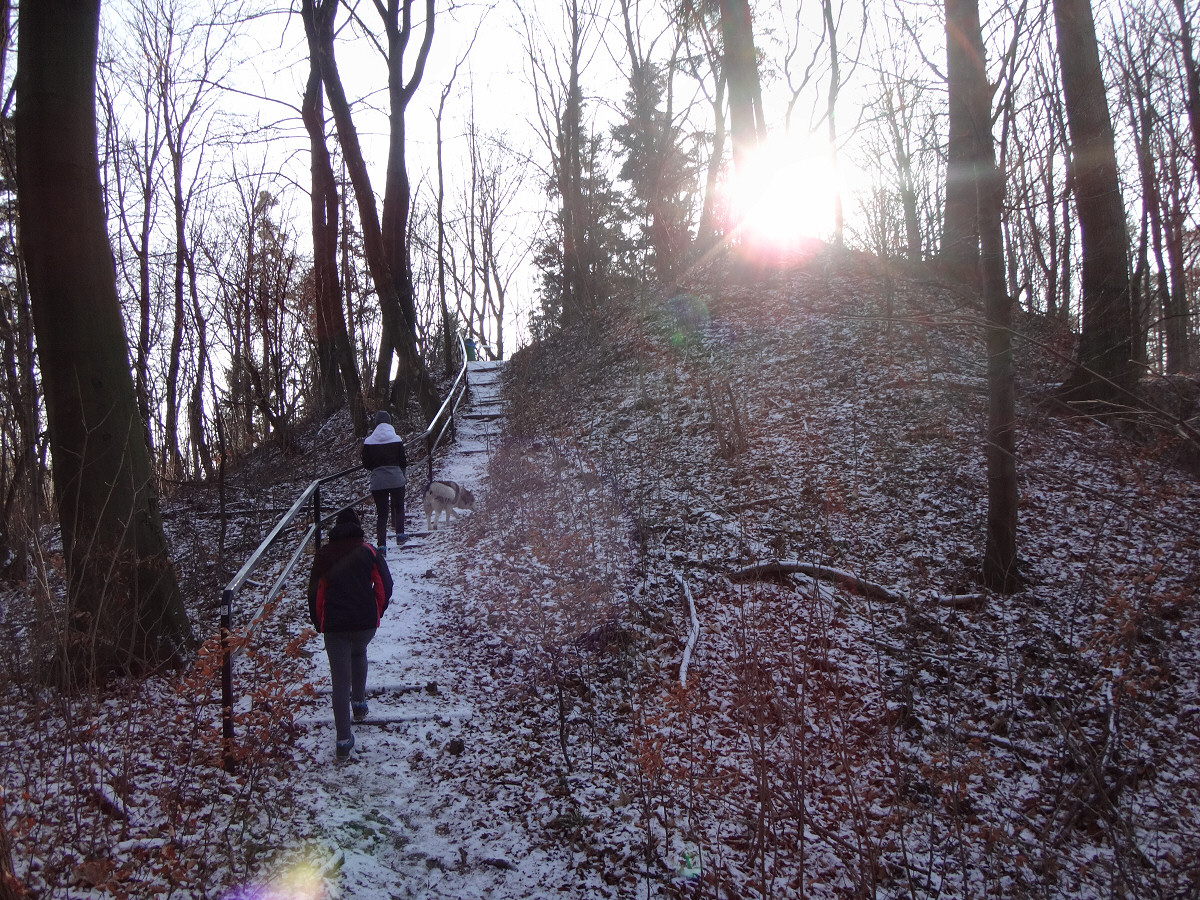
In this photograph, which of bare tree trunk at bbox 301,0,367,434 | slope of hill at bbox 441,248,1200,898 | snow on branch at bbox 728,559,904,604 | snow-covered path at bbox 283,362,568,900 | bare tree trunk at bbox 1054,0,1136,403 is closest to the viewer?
snow-covered path at bbox 283,362,568,900

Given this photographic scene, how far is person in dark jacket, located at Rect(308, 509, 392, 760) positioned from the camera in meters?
4.26

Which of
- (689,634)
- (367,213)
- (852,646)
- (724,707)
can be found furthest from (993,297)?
(367,213)

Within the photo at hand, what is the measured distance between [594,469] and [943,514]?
167 inches

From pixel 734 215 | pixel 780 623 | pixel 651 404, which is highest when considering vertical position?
pixel 734 215

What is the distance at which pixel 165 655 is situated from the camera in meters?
5.18

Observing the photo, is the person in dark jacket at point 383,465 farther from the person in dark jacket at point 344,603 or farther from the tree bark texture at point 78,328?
the person in dark jacket at point 344,603

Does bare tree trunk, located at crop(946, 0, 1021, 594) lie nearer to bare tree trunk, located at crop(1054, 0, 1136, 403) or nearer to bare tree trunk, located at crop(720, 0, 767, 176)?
bare tree trunk, located at crop(1054, 0, 1136, 403)

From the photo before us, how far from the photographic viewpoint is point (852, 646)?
5.12 m

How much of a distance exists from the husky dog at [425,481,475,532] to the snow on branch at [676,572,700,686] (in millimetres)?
3824

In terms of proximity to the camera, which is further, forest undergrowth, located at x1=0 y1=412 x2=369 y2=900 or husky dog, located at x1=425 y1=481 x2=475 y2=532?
husky dog, located at x1=425 y1=481 x2=475 y2=532

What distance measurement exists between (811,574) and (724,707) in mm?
1774

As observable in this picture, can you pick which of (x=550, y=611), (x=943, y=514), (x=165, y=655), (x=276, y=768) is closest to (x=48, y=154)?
(x=165, y=655)

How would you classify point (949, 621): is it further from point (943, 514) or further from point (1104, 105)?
point (1104, 105)

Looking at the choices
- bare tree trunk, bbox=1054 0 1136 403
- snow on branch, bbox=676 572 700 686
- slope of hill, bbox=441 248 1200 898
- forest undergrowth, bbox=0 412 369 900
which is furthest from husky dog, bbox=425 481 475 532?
bare tree trunk, bbox=1054 0 1136 403
